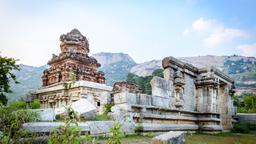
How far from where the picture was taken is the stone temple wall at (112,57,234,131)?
336 inches

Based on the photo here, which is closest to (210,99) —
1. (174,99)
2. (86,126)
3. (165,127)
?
(174,99)

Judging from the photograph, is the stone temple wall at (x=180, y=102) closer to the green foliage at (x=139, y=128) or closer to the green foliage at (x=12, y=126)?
the green foliage at (x=139, y=128)

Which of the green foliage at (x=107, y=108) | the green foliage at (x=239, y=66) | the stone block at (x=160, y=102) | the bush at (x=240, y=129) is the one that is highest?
the green foliage at (x=239, y=66)

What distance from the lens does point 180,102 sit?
11.1m

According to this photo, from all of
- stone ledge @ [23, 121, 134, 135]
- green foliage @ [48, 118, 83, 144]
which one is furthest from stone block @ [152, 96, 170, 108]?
green foliage @ [48, 118, 83, 144]

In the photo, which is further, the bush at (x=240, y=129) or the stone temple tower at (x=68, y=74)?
the stone temple tower at (x=68, y=74)

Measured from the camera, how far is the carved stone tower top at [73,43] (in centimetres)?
2494

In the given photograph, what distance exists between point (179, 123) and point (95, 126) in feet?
18.1

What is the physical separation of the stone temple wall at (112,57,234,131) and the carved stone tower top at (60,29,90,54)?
557 inches

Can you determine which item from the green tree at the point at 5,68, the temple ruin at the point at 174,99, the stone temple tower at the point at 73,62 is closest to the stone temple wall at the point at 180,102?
the temple ruin at the point at 174,99

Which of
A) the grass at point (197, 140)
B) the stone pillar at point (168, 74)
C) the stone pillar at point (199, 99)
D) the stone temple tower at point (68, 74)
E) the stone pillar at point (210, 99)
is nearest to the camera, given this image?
the grass at point (197, 140)

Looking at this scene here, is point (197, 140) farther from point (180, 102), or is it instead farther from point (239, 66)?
point (239, 66)

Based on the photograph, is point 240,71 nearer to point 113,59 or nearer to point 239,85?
point 239,85

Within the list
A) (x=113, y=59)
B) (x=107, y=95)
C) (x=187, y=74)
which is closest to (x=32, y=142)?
(x=107, y=95)
